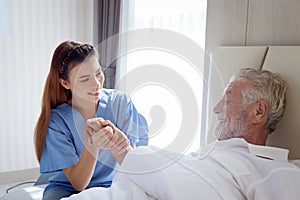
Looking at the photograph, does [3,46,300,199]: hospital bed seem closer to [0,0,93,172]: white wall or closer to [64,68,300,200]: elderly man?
[64,68,300,200]: elderly man

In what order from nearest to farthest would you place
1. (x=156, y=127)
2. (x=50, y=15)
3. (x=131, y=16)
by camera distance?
(x=156, y=127)
(x=131, y=16)
(x=50, y=15)

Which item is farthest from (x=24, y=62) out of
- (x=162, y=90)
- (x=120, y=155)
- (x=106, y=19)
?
(x=162, y=90)

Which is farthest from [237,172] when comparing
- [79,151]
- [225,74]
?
[79,151]

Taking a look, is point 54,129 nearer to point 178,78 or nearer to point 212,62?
point 178,78

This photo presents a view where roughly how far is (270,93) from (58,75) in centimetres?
82

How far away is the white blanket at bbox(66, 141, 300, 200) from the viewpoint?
975mm

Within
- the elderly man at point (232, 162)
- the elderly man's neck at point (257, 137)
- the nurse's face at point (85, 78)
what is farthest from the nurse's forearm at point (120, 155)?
the elderly man's neck at point (257, 137)

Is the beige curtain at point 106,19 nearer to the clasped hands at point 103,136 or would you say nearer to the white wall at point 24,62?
the white wall at point 24,62

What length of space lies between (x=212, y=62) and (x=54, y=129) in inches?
29.5

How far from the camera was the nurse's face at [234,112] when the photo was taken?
1244mm

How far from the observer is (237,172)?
3.41 ft

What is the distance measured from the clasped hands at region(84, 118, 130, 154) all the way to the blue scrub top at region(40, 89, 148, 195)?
0.08 meters

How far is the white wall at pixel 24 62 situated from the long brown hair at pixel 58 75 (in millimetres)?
1478

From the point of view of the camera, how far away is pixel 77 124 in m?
1.37
